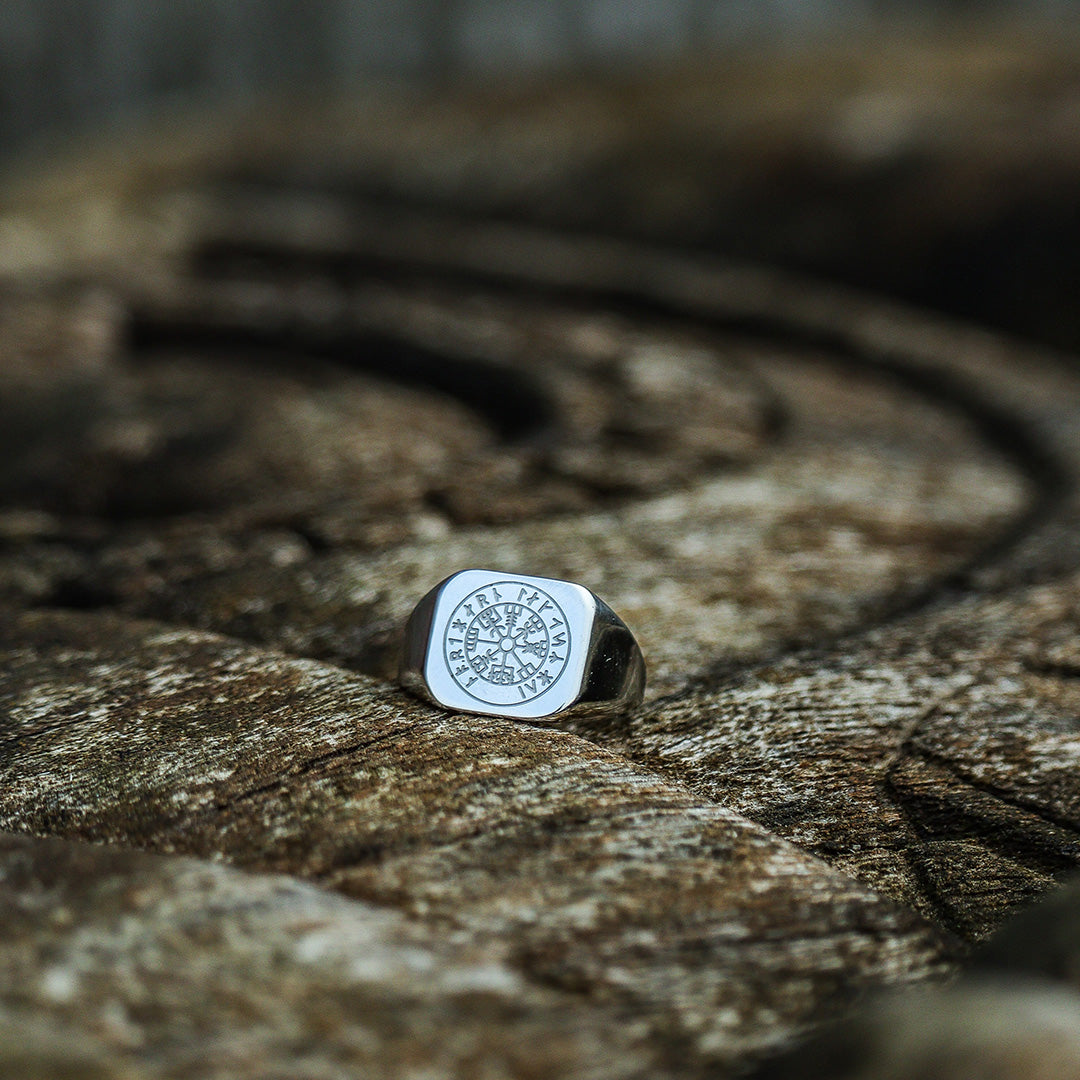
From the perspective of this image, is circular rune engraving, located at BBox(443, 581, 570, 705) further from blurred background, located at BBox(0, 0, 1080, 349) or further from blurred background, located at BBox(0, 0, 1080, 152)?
blurred background, located at BBox(0, 0, 1080, 152)

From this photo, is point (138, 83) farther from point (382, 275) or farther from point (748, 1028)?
point (748, 1028)

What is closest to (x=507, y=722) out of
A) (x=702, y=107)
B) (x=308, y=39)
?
(x=702, y=107)

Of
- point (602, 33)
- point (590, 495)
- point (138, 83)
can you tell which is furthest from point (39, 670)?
point (138, 83)

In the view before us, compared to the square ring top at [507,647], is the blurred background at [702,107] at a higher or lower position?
higher

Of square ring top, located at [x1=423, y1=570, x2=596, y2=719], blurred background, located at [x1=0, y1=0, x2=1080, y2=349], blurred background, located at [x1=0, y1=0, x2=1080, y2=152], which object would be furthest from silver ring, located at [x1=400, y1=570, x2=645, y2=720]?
blurred background, located at [x1=0, y1=0, x2=1080, y2=152]

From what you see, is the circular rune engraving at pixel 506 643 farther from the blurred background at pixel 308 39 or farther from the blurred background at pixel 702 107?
the blurred background at pixel 308 39

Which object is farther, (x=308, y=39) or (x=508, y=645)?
(x=308, y=39)

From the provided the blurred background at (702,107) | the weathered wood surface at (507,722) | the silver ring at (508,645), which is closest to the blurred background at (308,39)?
the blurred background at (702,107)

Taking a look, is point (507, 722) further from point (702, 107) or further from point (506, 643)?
point (702, 107)
